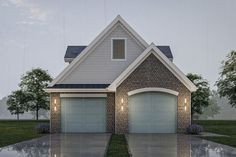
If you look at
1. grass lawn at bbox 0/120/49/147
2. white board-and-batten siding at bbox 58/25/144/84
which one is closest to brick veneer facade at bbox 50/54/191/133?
white board-and-batten siding at bbox 58/25/144/84

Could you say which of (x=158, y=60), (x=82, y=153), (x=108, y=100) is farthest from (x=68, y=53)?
(x=82, y=153)

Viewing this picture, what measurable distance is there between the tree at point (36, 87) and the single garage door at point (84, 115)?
70.3 ft

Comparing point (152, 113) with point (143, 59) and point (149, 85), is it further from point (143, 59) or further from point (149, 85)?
point (143, 59)

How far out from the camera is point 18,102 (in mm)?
50625

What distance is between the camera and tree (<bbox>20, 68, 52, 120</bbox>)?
48000 millimetres

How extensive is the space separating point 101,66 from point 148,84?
4415 mm

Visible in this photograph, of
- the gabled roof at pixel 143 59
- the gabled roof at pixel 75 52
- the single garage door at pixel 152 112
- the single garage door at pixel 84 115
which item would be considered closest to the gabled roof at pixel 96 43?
the single garage door at pixel 84 115

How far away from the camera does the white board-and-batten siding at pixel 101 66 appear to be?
27.6m

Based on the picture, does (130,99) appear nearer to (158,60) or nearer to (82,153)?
(158,60)

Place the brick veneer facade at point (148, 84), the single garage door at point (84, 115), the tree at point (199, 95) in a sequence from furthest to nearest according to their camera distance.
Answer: the tree at point (199, 95), the single garage door at point (84, 115), the brick veneer facade at point (148, 84)

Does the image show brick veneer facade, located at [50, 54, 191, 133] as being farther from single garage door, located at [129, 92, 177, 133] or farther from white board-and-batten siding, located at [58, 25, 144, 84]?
white board-and-batten siding, located at [58, 25, 144, 84]

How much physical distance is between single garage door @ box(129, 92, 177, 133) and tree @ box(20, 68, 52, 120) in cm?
2447

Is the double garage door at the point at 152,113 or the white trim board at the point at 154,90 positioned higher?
the white trim board at the point at 154,90

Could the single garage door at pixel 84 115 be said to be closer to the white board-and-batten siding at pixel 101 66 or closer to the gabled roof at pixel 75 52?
the white board-and-batten siding at pixel 101 66
